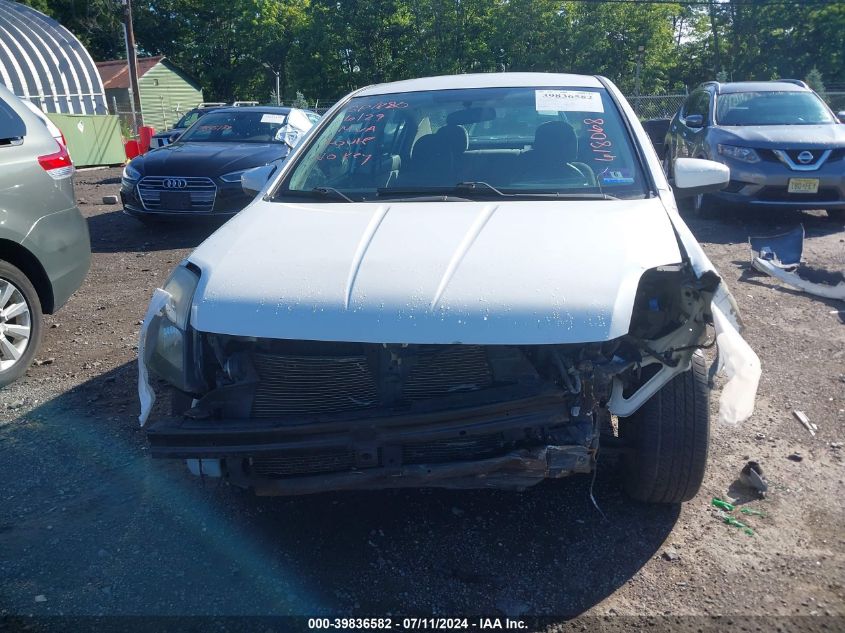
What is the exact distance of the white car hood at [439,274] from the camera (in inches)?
92.9

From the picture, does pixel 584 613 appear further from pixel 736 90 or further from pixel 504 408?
pixel 736 90

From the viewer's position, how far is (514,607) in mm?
2498

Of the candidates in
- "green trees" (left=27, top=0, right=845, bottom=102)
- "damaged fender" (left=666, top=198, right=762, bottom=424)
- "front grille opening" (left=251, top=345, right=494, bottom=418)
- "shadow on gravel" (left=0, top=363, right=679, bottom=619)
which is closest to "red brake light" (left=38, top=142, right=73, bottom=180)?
"shadow on gravel" (left=0, top=363, right=679, bottom=619)

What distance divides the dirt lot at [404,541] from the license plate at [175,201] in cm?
457

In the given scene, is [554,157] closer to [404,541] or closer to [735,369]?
[735,369]

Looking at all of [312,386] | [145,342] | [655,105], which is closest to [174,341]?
[145,342]

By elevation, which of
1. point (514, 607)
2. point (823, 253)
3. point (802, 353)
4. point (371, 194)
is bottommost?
point (823, 253)

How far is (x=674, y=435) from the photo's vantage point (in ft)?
8.95

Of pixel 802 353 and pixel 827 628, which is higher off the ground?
pixel 827 628

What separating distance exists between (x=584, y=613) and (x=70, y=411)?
3.03m

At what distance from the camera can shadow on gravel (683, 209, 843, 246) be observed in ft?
26.9

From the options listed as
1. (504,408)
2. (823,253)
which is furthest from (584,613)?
(823,253)

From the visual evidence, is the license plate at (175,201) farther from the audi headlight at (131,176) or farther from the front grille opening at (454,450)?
the front grille opening at (454,450)

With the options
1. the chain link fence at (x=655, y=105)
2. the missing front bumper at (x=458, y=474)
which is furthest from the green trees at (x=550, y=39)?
the missing front bumper at (x=458, y=474)
